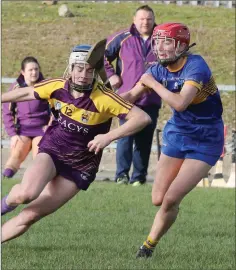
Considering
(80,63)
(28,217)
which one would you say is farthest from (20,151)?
(80,63)

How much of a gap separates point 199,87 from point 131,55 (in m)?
5.81

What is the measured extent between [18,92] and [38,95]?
7.1 inches

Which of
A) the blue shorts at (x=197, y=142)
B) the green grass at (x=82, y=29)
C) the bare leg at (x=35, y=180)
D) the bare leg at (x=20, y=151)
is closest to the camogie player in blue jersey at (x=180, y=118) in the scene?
the blue shorts at (x=197, y=142)

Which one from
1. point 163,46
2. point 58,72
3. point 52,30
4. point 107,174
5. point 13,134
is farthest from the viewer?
point 52,30

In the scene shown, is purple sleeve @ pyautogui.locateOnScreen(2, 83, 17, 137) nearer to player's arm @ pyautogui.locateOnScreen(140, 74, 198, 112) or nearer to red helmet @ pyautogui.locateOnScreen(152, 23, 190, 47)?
red helmet @ pyautogui.locateOnScreen(152, 23, 190, 47)

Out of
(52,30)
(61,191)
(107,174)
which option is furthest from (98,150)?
(52,30)

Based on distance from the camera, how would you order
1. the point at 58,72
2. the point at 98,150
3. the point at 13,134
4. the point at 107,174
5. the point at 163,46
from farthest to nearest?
1. the point at 58,72
2. the point at 107,174
3. the point at 13,134
4. the point at 163,46
5. the point at 98,150

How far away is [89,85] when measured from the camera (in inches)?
323

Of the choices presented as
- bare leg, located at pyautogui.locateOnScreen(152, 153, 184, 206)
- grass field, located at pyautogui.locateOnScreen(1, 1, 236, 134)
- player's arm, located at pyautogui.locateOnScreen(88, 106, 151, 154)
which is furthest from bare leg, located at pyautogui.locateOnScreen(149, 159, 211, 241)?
grass field, located at pyautogui.locateOnScreen(1, 1, 236, 134)

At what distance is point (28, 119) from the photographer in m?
14.4

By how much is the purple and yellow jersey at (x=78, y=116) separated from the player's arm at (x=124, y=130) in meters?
0.08

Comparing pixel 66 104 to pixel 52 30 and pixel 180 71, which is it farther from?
pixel 52 30

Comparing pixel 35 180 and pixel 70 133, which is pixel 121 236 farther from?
→ pixel 35 180

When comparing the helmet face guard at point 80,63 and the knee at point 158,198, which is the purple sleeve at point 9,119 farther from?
the helmet face guard at point 80,63
